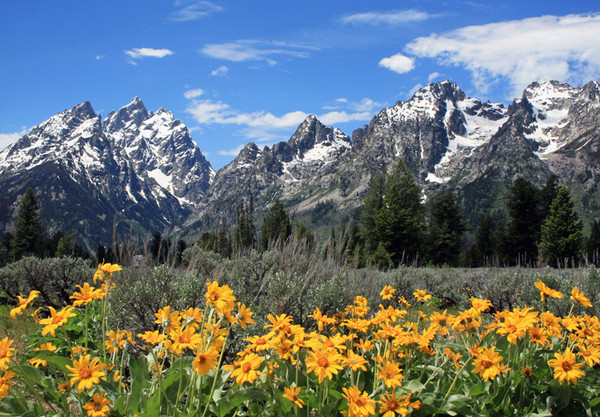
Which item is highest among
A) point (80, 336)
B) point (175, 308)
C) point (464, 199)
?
point (464, 199)

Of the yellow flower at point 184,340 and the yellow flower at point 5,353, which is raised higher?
the yellow flower at point 184,340

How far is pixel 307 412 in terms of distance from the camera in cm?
245

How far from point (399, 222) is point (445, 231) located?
31.3 feet

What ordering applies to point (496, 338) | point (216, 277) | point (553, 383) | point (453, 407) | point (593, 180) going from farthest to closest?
point (593, 180) < point (216, 277) < point (496, 338) < point (553, 383) < point (453, 407)

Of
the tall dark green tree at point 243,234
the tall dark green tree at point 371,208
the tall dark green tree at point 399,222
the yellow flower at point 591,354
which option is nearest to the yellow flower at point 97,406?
the yellow flower at point 591,354

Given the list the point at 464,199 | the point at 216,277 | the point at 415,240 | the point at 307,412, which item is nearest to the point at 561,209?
the point at 415,240

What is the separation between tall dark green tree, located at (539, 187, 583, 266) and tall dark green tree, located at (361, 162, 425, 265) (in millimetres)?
10174

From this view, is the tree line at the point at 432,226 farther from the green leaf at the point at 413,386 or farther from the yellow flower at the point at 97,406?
the yellow flower at the point at 97,406

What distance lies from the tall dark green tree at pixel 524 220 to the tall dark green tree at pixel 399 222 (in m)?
10.6

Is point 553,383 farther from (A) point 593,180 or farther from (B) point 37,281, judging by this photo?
(A) point 593,180

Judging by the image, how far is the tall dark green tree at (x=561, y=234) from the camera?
33281 mm

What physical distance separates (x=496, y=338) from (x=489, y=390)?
63cm

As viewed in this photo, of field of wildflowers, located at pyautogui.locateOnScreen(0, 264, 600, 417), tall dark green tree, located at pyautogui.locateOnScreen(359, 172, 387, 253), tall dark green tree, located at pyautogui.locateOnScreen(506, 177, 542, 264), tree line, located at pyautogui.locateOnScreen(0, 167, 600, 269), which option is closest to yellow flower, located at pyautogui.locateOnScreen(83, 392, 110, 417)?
field of wildflowers, located at pyautogui.locateOnScreen(0, 264, 600, 417)

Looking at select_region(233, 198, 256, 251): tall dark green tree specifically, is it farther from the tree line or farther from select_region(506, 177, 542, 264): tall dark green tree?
select_region(506, 177, 542, 264): tall dark green tree
